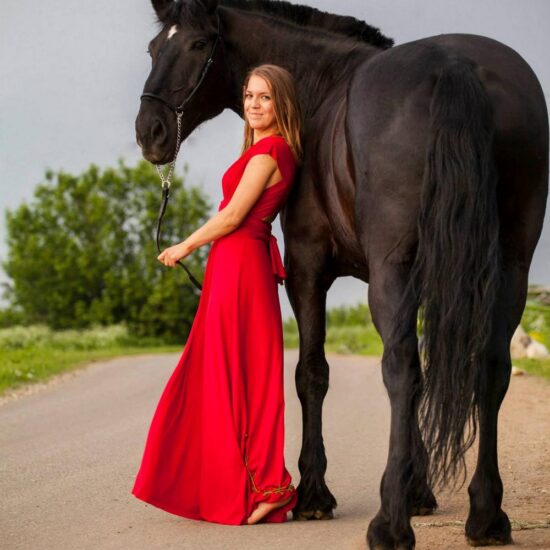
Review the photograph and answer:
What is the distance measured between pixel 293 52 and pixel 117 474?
318cm

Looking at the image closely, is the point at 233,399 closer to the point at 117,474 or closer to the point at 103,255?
the point at 117,474

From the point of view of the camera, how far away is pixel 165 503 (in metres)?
5.16

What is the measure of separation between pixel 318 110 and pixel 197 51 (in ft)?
2.73

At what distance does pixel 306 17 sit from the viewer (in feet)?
19.7

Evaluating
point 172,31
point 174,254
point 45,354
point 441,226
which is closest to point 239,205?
point 174,254

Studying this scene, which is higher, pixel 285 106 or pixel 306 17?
pixel 306 17

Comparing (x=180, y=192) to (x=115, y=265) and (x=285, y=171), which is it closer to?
(x=115, y=265)

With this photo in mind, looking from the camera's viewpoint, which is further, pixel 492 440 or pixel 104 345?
pixel 104 345

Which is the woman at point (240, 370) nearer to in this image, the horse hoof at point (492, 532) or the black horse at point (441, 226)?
the black horse at point (441, 226)

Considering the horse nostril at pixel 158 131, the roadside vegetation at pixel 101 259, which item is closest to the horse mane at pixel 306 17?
the horse nostril at pixel 158 131

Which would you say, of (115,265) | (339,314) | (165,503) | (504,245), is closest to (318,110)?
(504,245)

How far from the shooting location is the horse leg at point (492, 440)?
14.4 feet

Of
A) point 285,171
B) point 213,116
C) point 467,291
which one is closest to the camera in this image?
point 467,291

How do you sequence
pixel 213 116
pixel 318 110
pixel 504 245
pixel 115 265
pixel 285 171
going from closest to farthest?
pixel 504 245
pixel 285 171
pixel 318 110
pixel 213 116
pixel 115 265
